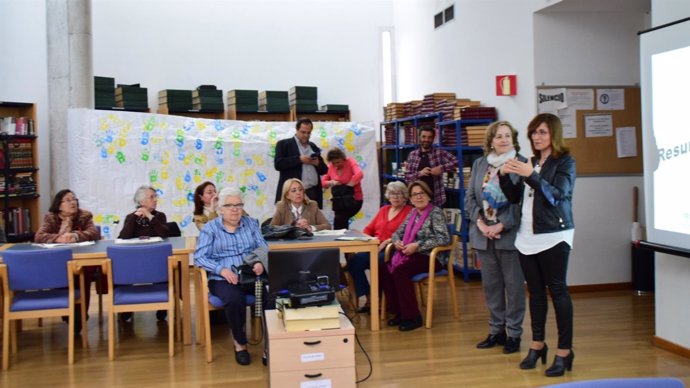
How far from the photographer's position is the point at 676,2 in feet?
16.5

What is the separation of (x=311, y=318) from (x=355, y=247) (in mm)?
1973

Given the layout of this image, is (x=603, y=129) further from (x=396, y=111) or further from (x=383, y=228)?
(x=396, y=111)

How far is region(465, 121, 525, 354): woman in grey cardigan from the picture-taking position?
5023 mm

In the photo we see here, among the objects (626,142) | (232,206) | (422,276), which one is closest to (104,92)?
(232,206)

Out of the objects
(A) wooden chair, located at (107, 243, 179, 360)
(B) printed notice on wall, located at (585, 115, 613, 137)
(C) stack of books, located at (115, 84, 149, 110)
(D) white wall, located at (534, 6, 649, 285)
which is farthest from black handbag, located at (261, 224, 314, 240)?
(C) stack of books, located at (115, 84, 149, 110)

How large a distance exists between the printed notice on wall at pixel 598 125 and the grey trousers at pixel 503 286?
105 inches

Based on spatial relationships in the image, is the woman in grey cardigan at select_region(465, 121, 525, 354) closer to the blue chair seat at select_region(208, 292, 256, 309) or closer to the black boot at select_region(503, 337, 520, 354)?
the black boot at select_region(503, 337, 520, 354)

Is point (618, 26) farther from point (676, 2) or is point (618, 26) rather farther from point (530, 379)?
point (530, 379)

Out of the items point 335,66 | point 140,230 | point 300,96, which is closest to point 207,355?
point 140,230

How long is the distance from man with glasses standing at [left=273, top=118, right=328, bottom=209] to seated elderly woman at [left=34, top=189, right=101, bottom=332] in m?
2.30

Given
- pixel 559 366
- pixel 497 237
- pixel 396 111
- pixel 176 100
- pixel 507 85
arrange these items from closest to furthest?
pixel 559 366 → pixel 497 237 → pixel 507 85 → pixel 396 111 → pixel 176 100

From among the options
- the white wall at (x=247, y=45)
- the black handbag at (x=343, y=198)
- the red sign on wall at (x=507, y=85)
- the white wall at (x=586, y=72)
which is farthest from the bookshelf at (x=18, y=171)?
the white wall at (x=586, y=72)

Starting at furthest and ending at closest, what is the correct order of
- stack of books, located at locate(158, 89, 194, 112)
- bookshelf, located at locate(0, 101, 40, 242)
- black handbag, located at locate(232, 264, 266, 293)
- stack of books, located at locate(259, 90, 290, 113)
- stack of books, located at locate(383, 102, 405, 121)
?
stack of books, located at locate(259, 90, 290, 113)
stack of books, located at locate(158, 89, 194, 112)
stack of books, located at locate(383, 102, 405, 121)
bookshelf, located at locate(0, 101, 40, 242)
black handbag, located at locate(232, 264, 266, 293)

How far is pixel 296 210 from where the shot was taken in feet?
21.6
